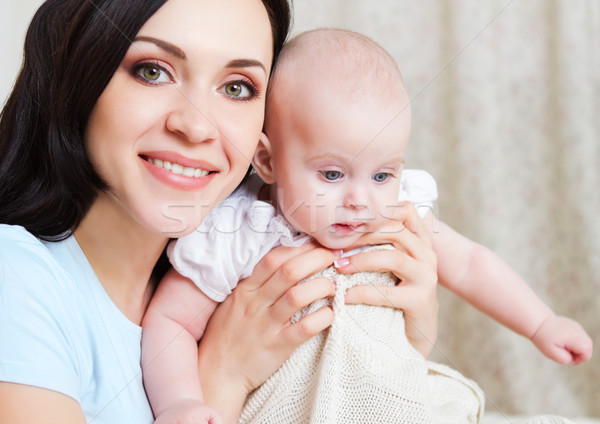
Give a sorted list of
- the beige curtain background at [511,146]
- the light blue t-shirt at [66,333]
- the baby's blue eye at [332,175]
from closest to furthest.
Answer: the light blue t-shirt at [66,333]
the baby's blue eye at [332,175]
the beige curtain background at [511,146]

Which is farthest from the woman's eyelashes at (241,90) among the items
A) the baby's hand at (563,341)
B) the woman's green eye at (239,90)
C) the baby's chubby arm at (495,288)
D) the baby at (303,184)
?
the baby's hand at (563,341)

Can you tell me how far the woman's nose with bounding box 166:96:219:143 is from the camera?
3.51 feet

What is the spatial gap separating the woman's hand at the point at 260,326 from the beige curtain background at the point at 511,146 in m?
1.43

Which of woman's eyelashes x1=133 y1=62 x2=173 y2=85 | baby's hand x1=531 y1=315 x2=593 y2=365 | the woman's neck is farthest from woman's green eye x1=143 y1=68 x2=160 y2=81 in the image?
baby's hand x1=531 y1=315 x2=593 y2=365

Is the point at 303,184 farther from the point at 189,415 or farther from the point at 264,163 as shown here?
the point at 189,415

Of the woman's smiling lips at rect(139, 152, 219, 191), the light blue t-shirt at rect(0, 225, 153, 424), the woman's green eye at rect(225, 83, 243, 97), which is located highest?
the woman's green eye at rect(225, 83, 243, 97)

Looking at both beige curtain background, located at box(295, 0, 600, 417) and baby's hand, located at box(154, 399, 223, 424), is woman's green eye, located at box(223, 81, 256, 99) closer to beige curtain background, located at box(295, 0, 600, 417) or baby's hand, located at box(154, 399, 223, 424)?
baby's hand, located at box(154, 399, 223, 424)

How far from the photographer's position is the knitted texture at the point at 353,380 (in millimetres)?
1173

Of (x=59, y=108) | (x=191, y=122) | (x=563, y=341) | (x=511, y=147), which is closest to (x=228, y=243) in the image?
(x=191, y=122)

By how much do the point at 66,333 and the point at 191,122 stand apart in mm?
416

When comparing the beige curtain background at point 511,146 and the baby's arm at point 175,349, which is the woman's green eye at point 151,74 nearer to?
the baby's arm at point 175,349

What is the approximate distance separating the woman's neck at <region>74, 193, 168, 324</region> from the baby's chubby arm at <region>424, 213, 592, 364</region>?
2.25 ft

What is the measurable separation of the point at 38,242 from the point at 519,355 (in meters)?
2.08

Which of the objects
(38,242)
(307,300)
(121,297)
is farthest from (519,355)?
(38,242)
